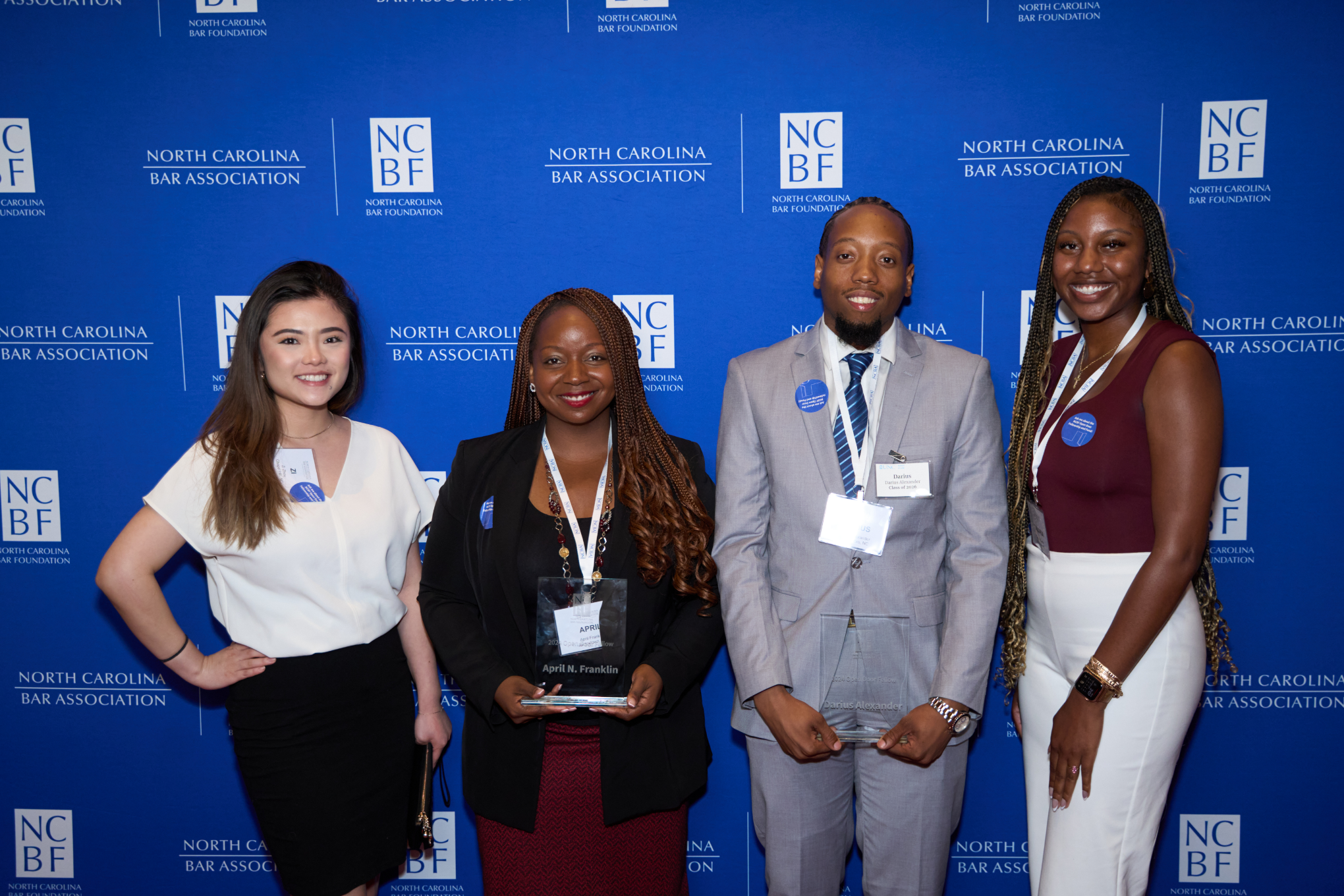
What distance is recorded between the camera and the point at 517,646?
6.46 ft

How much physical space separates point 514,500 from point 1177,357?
1.62m

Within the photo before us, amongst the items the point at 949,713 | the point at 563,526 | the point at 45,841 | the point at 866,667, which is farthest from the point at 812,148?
the point at 45,841

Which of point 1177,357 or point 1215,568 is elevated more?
point 1177,357

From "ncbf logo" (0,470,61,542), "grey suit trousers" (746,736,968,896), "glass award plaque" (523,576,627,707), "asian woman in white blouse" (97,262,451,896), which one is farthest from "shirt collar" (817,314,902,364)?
"ncbf logo" (0,470,61,542)

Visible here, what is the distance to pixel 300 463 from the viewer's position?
205 cm

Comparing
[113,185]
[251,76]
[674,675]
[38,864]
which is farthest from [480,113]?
[38,864]

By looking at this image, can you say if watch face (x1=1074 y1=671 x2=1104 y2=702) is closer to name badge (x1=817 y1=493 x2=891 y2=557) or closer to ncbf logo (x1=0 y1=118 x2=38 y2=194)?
name badge (x1=817 y1=493 x2=891 y2=557)

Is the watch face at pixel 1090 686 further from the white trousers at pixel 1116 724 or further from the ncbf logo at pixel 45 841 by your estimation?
the ncbf logo at pixel 45 841

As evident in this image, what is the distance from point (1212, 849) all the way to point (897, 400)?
212cm

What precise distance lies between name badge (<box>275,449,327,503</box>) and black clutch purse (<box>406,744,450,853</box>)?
2.64 ft

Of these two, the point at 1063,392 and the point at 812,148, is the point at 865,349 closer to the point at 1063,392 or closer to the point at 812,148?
the point at 1063,392

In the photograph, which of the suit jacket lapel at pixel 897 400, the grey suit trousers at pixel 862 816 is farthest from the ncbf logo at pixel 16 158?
the grey suit trousers at pixel 862 816

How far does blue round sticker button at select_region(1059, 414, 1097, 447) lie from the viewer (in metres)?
1.89

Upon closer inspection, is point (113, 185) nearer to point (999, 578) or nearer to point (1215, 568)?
point (999, 578)
